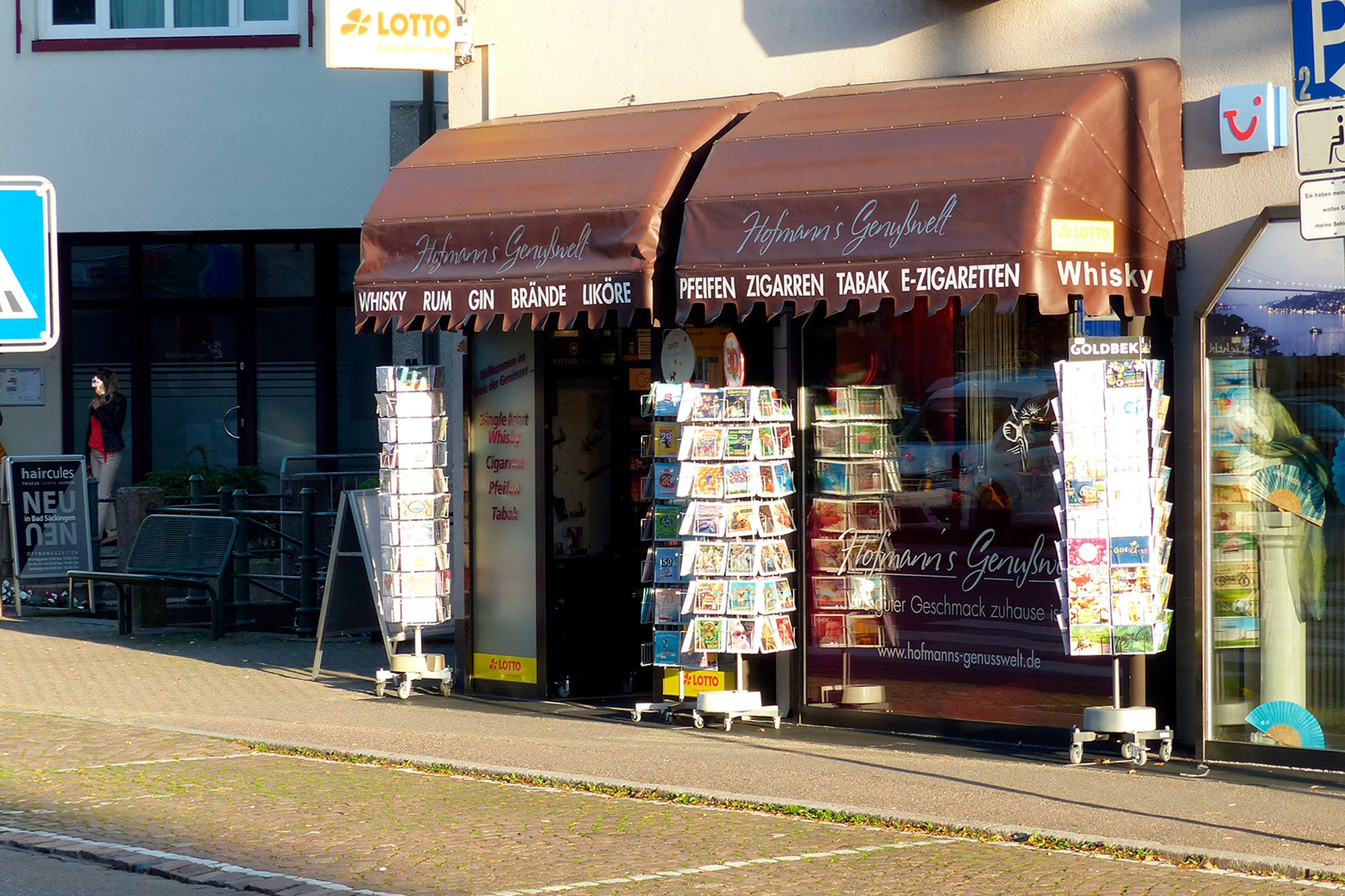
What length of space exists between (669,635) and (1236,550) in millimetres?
3448

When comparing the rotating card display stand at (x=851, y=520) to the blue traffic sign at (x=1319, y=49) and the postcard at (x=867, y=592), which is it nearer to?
the postcard at (x=867, y=592)

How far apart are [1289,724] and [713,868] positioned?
12.6 ft

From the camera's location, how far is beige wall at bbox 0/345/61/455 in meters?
20.0

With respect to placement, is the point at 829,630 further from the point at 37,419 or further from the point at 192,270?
the point at 37,419

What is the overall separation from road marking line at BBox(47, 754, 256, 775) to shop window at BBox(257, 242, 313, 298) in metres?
11.0

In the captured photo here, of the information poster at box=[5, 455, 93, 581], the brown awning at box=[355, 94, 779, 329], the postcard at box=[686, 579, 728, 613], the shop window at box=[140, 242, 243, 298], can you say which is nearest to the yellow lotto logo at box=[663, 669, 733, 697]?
the postcard at box=[686, 579, 728, 613]

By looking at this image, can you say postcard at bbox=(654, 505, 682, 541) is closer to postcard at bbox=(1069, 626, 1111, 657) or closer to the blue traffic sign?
postcard at bbox=(1069, 626, 1111, 657)

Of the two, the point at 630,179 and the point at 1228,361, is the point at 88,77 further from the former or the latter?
the point at 1228,361

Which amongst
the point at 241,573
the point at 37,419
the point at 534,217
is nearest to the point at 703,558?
the point at 534,217

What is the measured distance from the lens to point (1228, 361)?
942cm

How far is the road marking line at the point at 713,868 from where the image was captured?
668 cm

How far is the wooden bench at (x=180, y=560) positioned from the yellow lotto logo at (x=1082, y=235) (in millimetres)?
8304

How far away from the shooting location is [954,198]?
9.13 meters

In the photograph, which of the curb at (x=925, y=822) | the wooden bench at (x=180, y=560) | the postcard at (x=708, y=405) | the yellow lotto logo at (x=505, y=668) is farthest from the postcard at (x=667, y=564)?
the wooden bench at (x=180, y=560)
